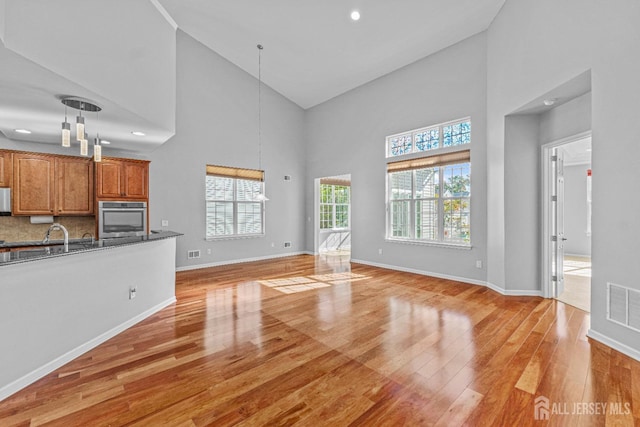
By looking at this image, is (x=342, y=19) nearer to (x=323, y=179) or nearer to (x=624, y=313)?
(x=323, y=179)

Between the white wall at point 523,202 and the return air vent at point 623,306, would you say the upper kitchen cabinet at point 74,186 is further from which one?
the return air vent at point 623,306

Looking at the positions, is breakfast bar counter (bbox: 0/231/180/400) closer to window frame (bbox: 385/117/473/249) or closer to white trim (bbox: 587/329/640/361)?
window frame (bbox: 385/117/473/249)

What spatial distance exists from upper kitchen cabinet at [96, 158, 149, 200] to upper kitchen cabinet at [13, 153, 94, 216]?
0.23 m

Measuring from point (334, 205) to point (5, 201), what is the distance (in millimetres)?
7300

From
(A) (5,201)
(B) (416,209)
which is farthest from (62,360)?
(B) (416,209)

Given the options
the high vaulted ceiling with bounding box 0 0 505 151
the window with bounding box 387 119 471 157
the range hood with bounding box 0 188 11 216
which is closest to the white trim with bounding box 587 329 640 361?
the window with bounding box 387 119 471 157

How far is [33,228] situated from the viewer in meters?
4.80

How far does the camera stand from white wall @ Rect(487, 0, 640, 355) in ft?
8.48

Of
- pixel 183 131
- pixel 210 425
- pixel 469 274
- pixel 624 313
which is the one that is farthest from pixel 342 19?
pixel 210 425

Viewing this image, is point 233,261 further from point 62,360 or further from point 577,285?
point 577,285

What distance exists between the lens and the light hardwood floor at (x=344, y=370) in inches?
71.4

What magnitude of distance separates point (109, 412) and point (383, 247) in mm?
5554

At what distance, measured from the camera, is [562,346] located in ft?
8.92

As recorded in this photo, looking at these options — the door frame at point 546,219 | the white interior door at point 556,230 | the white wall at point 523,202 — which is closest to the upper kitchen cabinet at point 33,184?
the white wall at point 523,202
